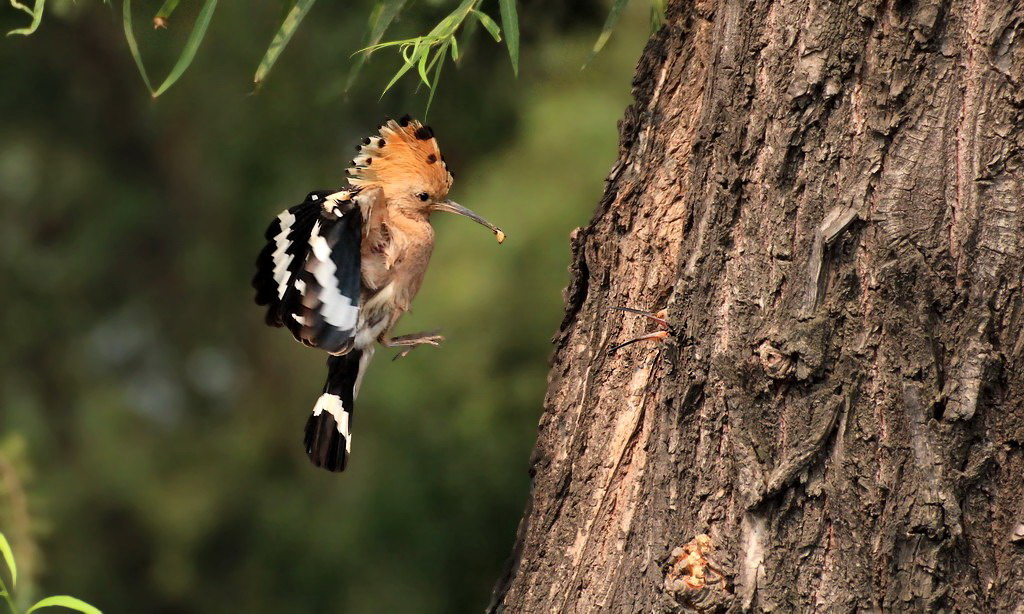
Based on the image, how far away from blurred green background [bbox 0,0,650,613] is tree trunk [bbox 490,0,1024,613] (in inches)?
57.7

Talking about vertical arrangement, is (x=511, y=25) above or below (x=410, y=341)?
above

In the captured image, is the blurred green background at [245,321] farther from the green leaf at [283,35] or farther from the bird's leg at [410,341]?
the green leaf at [283,35]

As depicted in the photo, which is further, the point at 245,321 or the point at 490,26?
the point at 245,321

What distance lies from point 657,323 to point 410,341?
902mm

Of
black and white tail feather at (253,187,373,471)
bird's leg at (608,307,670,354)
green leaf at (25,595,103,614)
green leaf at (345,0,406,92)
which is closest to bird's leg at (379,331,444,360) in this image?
black and white tail feather at (253,187,373,471)

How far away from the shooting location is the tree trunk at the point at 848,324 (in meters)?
1.49

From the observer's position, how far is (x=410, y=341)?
258 cm

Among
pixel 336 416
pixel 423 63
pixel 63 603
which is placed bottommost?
pixel 63 603

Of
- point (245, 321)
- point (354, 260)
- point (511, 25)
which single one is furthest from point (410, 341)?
point (245, 321)

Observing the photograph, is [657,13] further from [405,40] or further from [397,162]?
[397,162]

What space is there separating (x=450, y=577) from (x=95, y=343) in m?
2.81

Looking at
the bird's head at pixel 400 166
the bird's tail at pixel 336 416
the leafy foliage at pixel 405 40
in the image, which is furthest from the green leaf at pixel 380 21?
the bird's tail at pixel 336 416

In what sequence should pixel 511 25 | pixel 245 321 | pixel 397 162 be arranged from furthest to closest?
pixel 245 321
pixel 397 162
pixel 511 25

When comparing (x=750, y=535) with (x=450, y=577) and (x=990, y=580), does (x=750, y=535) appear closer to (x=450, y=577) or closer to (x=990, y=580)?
(x=990, y=580)
